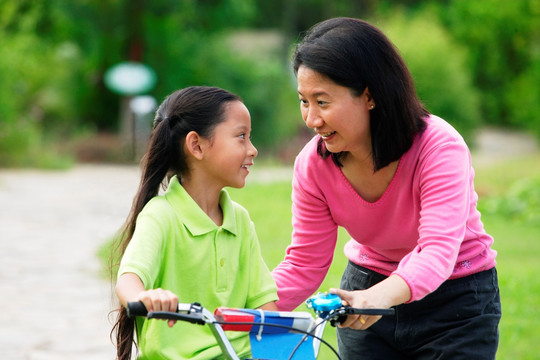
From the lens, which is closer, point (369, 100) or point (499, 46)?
point (369, 100)

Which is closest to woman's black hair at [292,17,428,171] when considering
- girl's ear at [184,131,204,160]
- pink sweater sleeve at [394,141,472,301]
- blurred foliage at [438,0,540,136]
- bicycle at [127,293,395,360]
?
pink sweater sleeve at [394,141,472,301]

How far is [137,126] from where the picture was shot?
20250 millimetres

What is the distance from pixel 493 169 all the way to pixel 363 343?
13917 mm

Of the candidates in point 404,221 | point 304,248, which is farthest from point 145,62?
point 404,221

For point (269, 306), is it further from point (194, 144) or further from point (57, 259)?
point (57, 259)

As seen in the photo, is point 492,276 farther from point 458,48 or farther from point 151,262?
point 458,48

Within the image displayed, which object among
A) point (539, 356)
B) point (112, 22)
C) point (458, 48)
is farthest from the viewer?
point (458, 48)

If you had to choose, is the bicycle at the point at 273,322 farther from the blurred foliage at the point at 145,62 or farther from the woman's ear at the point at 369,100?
the blurred foliage at the point at 145,62

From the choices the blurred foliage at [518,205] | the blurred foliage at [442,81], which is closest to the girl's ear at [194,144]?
the blurred foliage at [518,205]

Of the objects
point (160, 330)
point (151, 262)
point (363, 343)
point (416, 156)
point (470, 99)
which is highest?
→ point (416, 156)

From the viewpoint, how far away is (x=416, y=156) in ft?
8.76

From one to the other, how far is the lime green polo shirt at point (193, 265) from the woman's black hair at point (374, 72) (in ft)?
1.57

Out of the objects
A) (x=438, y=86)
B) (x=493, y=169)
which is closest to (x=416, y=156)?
(x=493, y=169)

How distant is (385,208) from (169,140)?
690 mm
